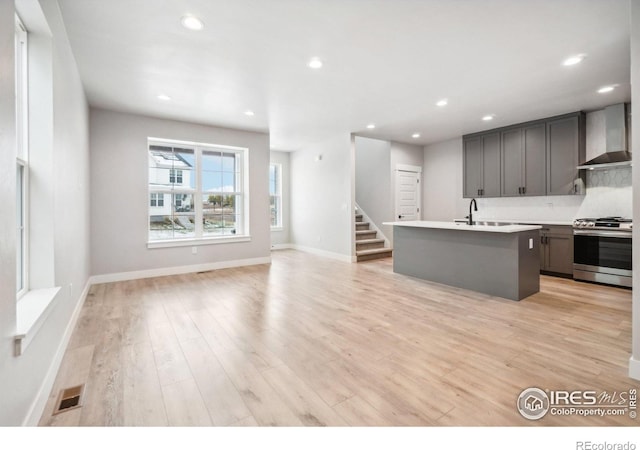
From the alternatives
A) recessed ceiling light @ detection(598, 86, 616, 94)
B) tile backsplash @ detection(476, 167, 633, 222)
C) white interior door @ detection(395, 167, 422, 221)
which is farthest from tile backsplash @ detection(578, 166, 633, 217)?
white interior door @ detection(395, 167, 422, 221)

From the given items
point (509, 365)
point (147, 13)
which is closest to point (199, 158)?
point (147, 13)

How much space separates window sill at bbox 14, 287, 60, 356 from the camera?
1.43 meters

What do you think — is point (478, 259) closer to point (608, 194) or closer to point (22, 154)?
point (608, 194)

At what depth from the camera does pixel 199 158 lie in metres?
5.71

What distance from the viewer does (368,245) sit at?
23.6 ft

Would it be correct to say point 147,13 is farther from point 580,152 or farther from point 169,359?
point 580,152

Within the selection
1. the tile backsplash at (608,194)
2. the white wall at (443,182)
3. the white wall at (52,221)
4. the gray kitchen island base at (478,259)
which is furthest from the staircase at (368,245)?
the white wall at (52,221)

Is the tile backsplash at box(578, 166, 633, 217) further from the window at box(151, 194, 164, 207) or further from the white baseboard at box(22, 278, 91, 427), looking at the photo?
the window at box(151, 194, 164, 207)

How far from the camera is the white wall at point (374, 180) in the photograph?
715 centimetres

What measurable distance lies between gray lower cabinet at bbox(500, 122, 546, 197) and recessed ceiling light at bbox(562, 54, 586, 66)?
2238mm

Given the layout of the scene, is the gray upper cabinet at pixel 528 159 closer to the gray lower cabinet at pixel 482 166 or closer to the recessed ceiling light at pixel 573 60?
the gray lower cabinet at pixel 482 166

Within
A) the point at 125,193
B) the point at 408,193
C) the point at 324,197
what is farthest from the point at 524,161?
the point at 125,193

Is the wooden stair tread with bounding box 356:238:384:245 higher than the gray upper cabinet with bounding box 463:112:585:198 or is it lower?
lower

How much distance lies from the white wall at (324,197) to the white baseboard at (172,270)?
1.64 meters
